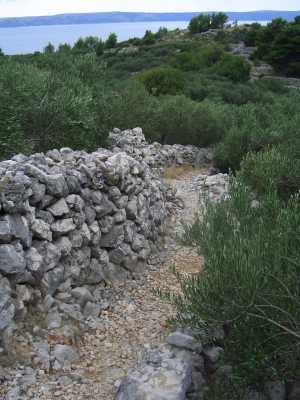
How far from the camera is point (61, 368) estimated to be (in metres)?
5.80

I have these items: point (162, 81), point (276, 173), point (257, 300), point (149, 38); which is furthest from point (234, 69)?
point (257, 300)

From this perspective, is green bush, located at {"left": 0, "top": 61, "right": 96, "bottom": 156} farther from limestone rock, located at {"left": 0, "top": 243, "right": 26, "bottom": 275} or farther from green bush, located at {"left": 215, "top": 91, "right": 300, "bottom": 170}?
green bush, located at {"left": 215, "top": 91, "right": 300, "bottom": 170}

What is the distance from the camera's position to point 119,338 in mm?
6613

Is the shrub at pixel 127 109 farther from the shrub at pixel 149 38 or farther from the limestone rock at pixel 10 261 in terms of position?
the shrub at pixel 149 38

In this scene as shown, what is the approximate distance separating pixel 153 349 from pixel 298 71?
4492 cm

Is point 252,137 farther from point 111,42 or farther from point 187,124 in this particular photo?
point 111,42

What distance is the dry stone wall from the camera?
6164 millimetres

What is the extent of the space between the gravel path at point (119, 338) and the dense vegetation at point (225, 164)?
703 millimetres

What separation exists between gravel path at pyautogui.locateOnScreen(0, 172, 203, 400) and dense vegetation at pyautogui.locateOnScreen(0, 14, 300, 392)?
70cm

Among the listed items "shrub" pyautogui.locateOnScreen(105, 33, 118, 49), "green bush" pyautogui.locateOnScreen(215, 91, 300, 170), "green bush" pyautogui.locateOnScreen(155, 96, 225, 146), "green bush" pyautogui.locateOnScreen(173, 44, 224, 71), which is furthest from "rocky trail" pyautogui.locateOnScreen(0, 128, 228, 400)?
"shrub" pyautogui.locateOnScreen(105, 33, 118, 49)

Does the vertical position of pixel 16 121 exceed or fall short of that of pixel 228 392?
it exceeds it

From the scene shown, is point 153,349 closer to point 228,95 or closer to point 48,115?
point 48,115

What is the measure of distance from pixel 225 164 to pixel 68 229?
1138cm

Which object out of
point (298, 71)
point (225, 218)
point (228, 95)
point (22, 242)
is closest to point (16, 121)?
point (22, 242)
